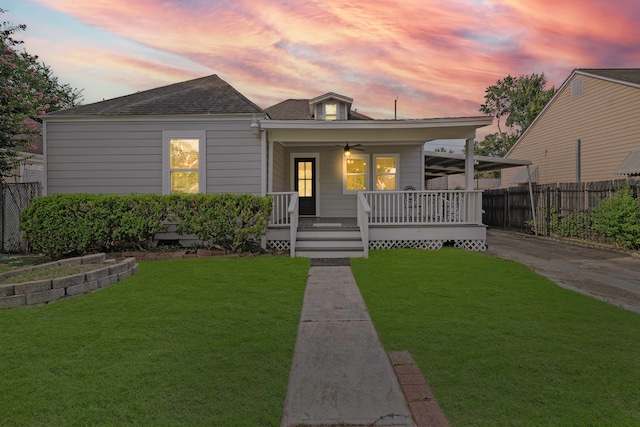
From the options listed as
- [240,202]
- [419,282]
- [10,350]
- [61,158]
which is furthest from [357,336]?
[61,158]

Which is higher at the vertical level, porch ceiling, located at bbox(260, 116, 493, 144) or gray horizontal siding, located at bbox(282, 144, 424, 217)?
porch ceiling, located at bbox(260, 116, 493, 144)

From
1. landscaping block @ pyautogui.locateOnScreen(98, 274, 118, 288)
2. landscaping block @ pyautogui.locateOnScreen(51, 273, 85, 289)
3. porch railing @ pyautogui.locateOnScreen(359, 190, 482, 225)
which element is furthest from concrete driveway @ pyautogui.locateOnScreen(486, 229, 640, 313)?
landscaping block @ pyautogui.locateOnScreen(51, 273, 85, 289)

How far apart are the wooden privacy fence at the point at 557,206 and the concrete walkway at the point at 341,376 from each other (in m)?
10.3

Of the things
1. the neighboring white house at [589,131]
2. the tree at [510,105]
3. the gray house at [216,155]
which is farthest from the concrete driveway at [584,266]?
the tree at [510,105]

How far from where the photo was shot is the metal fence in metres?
9.02

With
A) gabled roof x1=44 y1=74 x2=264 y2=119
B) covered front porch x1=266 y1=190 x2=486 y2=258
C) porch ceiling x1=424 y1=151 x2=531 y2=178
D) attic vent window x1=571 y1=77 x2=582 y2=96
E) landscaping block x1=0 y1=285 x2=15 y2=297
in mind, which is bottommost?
landscaping block x1=0 y1=285 x2=15 y2=297

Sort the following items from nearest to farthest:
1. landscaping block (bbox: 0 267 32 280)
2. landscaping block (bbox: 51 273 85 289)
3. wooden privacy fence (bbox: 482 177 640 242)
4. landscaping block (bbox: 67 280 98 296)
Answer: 1. landscaping block (bbox: 51 273 85 289)
2. landscaping block (bbox: 67 280 98 296)
3. landscaping block (bbox: 0 267 32 280)
4. wooden privacy fence (bbox: 482 177 640 242)

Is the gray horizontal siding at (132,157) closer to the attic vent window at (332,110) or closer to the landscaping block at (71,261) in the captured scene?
the landscaping block at (71,261)

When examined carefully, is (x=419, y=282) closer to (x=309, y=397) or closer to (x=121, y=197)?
(x=309, y=397)

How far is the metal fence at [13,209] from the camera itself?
902 centimetres

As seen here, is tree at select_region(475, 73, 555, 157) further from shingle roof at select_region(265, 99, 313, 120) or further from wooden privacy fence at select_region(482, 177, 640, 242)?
shingle roof at select_region(265, 99, 313, 120)

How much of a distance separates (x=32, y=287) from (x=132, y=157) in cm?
531

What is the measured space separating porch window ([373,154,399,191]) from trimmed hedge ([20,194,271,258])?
459 centimetres

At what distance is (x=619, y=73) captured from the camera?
1356cm
